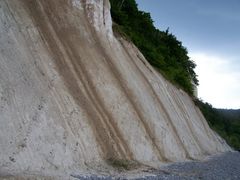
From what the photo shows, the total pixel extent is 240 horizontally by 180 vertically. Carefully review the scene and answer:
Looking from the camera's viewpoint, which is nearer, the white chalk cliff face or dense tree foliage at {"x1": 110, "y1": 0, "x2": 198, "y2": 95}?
the white chalk cliff face

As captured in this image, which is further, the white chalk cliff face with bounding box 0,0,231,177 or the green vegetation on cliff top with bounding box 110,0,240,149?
the green vegetation on cliff top with bounding box 110,0,240,149

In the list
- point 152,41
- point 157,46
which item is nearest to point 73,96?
point 152,41

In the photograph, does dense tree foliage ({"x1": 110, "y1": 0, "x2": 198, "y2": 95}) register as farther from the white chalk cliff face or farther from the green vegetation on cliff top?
the white chalk cliff face

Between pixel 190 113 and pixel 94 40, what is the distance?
54.8 feet

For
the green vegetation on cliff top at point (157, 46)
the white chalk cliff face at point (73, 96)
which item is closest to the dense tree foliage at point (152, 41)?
the green vegetation on cliff top at point (157, 46)

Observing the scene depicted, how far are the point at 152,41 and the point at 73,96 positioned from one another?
25.3 m

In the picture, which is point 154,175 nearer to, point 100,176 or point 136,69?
point 100,176

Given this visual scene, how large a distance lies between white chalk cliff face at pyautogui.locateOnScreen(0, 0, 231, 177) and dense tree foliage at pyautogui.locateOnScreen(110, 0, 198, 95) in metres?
5.36

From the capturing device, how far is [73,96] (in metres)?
16.3

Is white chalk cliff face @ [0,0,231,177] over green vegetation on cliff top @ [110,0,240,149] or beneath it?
beneath

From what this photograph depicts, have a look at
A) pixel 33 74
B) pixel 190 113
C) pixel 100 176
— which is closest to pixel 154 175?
pixel 100 176

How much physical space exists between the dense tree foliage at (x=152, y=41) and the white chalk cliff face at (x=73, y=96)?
5.36 m

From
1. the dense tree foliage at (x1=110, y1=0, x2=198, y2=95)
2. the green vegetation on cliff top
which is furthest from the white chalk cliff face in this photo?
the dense tree foliage at (x1=110, y1=0, x2=198, y2=95)

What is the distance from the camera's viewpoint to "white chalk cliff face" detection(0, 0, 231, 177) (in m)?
13.0
